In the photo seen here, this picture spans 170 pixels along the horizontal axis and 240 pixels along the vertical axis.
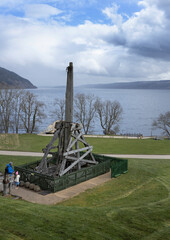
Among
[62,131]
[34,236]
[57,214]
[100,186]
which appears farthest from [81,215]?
[62,131]

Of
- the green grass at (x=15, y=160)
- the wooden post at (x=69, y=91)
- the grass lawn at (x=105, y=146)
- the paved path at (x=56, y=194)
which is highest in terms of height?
the wooden post at (x=69, y=91)

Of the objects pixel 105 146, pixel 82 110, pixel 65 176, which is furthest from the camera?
pixel 82 110

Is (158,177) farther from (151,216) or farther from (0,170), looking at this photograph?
(0,170)

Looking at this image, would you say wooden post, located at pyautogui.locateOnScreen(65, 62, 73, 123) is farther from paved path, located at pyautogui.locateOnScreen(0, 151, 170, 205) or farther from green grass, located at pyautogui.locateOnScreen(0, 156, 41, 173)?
green grass, located at pyautogui.locateOnScreen(0, 156, 41, 173)

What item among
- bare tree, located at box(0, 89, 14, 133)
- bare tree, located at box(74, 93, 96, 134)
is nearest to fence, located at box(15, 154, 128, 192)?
bare tree, located at box(0, 89, 14, 133)

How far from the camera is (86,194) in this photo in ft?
49.2

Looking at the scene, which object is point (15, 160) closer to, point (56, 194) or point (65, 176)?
point (65, 176)

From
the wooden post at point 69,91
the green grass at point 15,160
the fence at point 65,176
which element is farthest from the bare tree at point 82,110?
the wooden post at point 69,91

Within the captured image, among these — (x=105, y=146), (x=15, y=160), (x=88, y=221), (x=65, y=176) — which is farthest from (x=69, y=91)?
(x=105, y=146)

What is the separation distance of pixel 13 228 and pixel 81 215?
10.2 ft

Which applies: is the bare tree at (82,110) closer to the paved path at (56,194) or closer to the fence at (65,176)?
the fence at (65,176)

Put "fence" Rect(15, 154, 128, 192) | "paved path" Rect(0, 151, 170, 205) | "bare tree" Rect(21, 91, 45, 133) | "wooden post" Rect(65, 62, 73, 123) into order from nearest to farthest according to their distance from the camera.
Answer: "paved path" Rect(0, 151, 170, 205)
"fence" Rect(15, 154, 128, 192)
"wooden post" Rect(65, 62, 73, 123)
"bare tree" Rect(21, 91, 45, 133)

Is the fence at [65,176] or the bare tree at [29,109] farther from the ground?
the bare tree at [29,109]

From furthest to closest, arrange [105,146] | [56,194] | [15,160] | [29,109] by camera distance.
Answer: [29,109] < [105,146] < [15,160] < [56,194]
